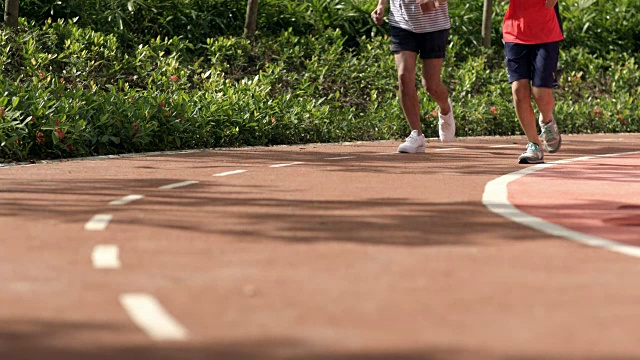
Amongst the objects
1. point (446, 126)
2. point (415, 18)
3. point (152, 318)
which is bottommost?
point (446, 126)

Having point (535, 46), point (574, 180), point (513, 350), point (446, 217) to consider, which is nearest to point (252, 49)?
point (535, 46)

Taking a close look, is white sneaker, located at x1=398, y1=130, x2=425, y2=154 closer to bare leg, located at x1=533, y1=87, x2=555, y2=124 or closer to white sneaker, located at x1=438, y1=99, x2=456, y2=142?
white sneaker, located at x1=438, y1=99, x2=456, y2=142

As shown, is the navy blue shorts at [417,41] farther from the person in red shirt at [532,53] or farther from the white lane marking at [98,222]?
the white lane marking at [98,222]

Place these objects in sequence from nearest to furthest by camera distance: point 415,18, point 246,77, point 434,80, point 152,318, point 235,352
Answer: point 235,352 < point 152,318 < point 415,18 < point 434,80 < point 246,77

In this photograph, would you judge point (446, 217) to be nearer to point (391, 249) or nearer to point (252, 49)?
point (391, 249)

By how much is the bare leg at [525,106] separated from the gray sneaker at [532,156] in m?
0.07

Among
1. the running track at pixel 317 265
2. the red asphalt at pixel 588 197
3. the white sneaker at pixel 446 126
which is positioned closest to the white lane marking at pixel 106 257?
the running track at pixel 317 265

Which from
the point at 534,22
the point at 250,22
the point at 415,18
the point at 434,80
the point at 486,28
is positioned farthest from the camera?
the point at 486,28

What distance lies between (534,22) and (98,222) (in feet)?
19.8

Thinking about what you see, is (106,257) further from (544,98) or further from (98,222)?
(544,98)

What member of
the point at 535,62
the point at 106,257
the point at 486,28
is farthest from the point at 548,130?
the point at 486,28

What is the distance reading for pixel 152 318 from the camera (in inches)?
205

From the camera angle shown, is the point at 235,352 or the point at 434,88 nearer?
the point at 235,352

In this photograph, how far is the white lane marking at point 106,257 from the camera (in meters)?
6.41
